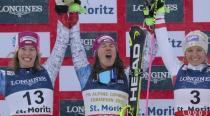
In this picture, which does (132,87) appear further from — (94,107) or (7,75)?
(7,75)

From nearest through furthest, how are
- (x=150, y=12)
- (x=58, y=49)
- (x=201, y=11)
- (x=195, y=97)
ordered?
(x=195, y=97)
(x=150, y=12)
(x=58, y=49)
(x=201, y=11)

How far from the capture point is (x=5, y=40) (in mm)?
6707

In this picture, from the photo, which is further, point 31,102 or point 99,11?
point 99,11

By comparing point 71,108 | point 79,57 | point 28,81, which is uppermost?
point 79,57

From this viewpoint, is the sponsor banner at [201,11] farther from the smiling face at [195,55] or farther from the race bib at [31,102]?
the race bib at [31,102]

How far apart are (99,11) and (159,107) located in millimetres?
1284

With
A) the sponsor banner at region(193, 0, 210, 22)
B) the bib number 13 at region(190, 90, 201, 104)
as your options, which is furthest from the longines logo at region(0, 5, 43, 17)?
the bib number 13 at region(190, 90, 201, 104)

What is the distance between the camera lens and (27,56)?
5.81m

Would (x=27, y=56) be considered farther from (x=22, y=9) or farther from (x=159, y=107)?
(x=159, y=107)

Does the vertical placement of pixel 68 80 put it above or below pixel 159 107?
above

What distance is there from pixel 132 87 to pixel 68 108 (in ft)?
4.67

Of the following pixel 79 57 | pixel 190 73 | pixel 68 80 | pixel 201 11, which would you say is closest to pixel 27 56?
pixel 79 57

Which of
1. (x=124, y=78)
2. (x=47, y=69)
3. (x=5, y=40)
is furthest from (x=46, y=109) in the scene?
(x=5, y=40)

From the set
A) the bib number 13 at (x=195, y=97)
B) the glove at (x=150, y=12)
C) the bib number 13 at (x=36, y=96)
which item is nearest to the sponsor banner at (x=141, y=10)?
the glove at (x=150, y=12)
